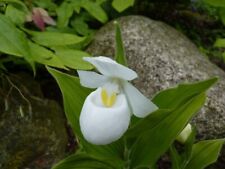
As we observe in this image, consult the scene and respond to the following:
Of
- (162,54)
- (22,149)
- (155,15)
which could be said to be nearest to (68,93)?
(22,149)

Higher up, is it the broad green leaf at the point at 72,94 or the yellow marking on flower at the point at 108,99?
the yellow marking on flower at the point at 108,99

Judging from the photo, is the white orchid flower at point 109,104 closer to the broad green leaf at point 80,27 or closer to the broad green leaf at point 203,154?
the broad green leaf at point 203,154

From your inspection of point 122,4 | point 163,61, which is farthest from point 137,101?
point 163,61

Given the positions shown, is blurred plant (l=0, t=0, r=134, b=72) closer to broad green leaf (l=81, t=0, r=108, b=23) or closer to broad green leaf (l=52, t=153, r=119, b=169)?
broad green leaf (l=81, t=0, r=108, b=23)

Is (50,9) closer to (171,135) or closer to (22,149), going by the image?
(22,149)

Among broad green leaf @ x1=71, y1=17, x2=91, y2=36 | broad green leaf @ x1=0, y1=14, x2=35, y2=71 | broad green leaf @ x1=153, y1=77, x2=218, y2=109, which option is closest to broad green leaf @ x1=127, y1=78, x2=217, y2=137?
broad green leaf @ x1=153, y1=77, x2=218, y2=109

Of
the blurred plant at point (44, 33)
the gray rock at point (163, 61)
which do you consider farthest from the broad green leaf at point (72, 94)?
the gray rock at point (163, 61)
